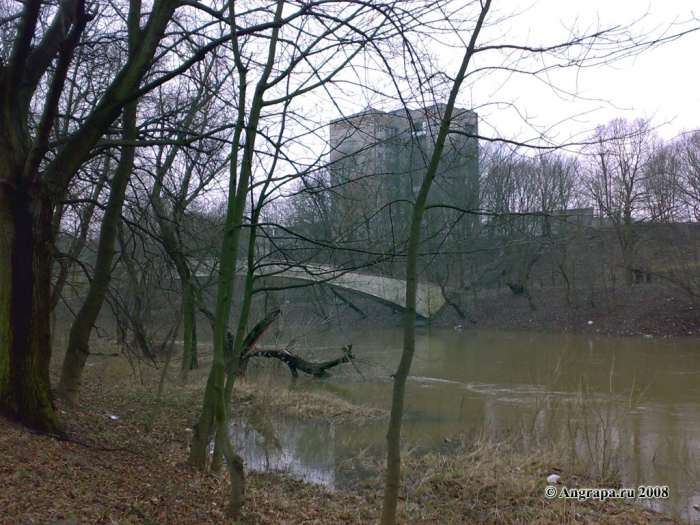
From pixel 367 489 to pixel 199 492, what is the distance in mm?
2186

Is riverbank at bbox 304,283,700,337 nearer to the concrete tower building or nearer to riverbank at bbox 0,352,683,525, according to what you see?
riverbank at bbox 0,352,683,525

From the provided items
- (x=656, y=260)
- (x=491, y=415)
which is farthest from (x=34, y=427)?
(x=656, y=260)

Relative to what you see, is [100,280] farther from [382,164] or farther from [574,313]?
[574,313]

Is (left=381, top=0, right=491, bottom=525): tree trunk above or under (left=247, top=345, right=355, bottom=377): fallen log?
above

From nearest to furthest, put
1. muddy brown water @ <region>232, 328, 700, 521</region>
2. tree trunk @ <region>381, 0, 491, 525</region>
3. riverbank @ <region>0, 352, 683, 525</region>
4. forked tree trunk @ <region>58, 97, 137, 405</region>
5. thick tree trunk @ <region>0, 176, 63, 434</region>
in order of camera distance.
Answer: tree trunk @ <region>381, 0, 491, 525</region>, riverbank @ <region>0, 352, 683, 525</region>, thick tree trunk @ <region>0, 176, 63, 434</region>, forked tree trunk @ <region>58, 97, 137, 405</region>, muddy brown water @ <region>232, 328, 700, 521</region>

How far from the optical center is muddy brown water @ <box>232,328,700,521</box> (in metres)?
7.85

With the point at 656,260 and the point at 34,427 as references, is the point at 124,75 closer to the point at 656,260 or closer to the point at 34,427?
the point at 34,427

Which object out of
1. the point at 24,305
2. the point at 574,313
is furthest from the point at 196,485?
the point at 574,313

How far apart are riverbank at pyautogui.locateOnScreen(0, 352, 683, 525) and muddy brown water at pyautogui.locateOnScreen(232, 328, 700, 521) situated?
0.72 meters

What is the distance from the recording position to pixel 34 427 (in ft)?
17.8

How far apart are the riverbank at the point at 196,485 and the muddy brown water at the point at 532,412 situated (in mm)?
719

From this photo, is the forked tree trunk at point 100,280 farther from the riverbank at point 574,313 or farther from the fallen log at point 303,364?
the riverbank at point 574,313

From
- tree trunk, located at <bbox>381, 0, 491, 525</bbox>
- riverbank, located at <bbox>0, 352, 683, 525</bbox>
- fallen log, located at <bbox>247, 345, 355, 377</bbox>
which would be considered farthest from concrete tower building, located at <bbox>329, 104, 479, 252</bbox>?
fallen log, located at <bbox>247, 345, 355, 377</bbox>

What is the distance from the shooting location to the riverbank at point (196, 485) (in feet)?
14.3
